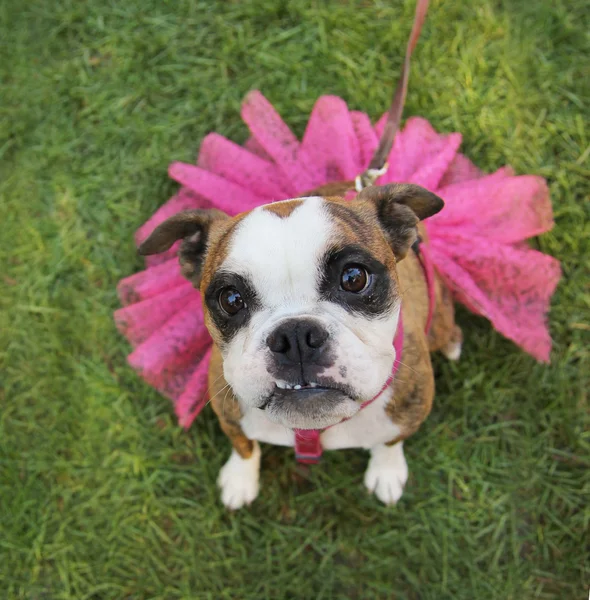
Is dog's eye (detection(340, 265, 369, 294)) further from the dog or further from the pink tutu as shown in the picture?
the pink tutu

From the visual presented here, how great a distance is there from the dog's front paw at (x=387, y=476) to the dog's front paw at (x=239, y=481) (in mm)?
686

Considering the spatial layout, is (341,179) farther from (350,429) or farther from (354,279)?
(350,429)

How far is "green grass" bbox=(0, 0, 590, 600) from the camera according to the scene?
11.7 ft

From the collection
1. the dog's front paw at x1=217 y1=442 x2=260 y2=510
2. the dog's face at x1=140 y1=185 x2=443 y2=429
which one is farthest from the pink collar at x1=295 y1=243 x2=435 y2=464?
the dog's front paw at x1=217 y1=442 x2=260 y2=510

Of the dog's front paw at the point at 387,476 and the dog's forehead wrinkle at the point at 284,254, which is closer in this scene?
the dog's forehead wrinkle at the point at 284,254

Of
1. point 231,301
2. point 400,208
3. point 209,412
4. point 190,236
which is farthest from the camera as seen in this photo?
point 209,412

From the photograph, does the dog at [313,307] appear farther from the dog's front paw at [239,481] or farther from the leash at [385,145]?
the dog's front paw at [239,481]

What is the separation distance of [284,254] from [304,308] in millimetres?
221

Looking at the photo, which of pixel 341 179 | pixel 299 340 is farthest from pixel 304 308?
pixel 341 179

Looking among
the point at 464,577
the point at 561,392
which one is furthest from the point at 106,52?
the point at 464,577

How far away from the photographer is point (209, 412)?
378cm

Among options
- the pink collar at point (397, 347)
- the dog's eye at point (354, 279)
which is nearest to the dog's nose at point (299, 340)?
the dog's eye at point (354, 279)

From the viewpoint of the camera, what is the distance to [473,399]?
3.78m

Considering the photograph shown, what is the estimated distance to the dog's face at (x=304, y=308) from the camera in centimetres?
212
